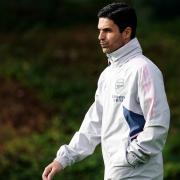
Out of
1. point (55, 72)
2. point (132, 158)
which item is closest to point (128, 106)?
point (132, 158)

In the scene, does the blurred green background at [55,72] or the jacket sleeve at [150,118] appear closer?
the jacket sleeve at [150,118]

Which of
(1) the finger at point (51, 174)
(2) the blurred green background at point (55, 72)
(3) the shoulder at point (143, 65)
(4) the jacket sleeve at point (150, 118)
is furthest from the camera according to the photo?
(2) the blurred green background at point (55, 72)

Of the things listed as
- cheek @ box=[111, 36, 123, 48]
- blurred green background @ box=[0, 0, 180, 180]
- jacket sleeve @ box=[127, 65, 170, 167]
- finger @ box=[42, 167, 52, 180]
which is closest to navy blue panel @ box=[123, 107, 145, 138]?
jacket sleeve @ box=[127, 65, 170, 167]

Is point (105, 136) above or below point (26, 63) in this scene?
above

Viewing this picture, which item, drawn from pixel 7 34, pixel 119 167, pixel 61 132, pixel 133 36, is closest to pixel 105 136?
pixel 119 167

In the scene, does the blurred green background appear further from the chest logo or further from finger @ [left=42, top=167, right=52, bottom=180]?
the chest logo

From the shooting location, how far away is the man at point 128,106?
202 inches

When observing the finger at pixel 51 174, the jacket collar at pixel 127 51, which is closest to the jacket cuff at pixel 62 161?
the finger at pixel 51 174

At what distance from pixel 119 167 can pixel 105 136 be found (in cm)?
26

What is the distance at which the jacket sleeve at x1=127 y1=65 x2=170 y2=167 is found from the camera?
201 inches

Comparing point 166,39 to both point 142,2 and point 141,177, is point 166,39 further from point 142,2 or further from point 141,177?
A: point 141,177

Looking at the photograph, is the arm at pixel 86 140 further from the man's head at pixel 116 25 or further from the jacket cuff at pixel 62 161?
the man's head at pixel 116 25

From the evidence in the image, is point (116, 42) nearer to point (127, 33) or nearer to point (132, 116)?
point (127, 33)

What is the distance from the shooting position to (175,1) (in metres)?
17.0
